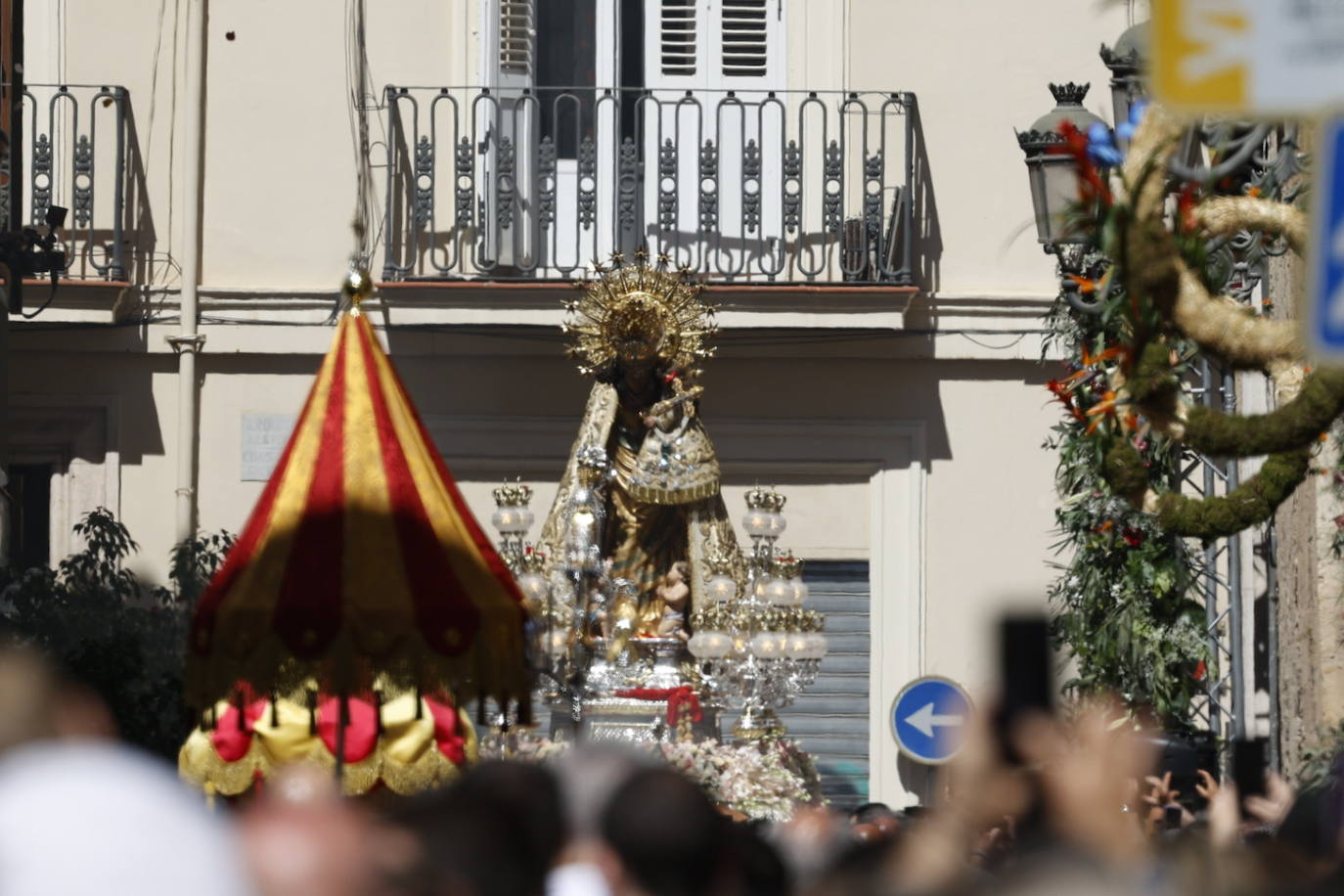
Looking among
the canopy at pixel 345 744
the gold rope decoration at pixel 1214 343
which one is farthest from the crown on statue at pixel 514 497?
the gold rope decoration at pixel 1214 343

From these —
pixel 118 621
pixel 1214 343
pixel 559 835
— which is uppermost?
pixel 1214 343

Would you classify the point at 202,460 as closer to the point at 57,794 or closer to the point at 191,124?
the point at 191,124

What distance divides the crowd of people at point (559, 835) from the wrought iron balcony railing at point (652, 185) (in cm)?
881

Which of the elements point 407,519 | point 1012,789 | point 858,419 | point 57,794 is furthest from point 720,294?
point 57,794

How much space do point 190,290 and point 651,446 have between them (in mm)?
3433

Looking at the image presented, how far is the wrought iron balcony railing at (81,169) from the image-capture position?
13.4m

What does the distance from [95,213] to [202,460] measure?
1574 mm

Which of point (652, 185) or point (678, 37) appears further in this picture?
point (678, 37)

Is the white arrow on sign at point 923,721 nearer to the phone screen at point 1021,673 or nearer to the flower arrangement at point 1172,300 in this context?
the flower arrangement at point 1172,300

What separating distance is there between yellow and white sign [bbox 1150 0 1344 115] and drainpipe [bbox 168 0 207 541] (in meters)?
9.87

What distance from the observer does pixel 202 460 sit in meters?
13.7

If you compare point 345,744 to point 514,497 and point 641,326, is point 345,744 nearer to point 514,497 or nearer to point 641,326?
point 514,497

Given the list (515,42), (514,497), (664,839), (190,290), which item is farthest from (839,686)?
(664,839)

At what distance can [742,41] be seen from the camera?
1418 cm
